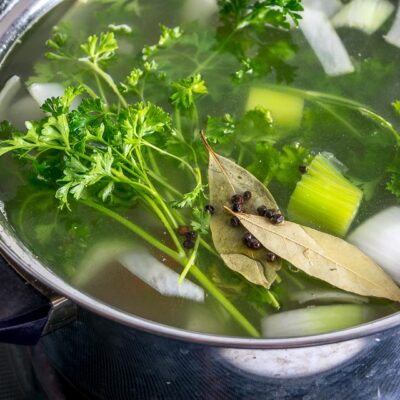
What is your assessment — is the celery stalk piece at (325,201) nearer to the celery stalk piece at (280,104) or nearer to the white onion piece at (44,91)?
the celery stalk piece at (280,104)

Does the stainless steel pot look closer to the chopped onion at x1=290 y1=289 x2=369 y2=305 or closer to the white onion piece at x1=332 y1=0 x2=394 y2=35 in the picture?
the chopped onion at x1=290 y1=289 x2=369 y2=305

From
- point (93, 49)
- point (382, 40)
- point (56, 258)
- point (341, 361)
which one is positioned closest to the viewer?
point (341, 361)

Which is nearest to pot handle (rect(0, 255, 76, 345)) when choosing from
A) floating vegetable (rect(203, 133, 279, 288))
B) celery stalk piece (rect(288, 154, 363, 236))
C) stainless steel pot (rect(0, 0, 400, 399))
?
stainless steel pot (rect(0, 0, 400, 399))

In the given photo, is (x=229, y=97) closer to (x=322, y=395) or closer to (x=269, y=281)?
(x=269, y=281)

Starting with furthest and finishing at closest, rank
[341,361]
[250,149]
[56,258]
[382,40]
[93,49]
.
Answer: [382,40] < [93,49] < [250,149] < [56,258] < [341,361]

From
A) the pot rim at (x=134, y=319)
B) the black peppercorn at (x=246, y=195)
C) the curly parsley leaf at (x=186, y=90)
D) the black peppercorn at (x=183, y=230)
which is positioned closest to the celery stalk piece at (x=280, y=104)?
the curly parsley leaf at (x=186, y=90)

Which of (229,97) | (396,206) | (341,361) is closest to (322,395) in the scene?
(341,361)

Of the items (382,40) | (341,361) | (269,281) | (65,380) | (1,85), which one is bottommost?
(65,380)
